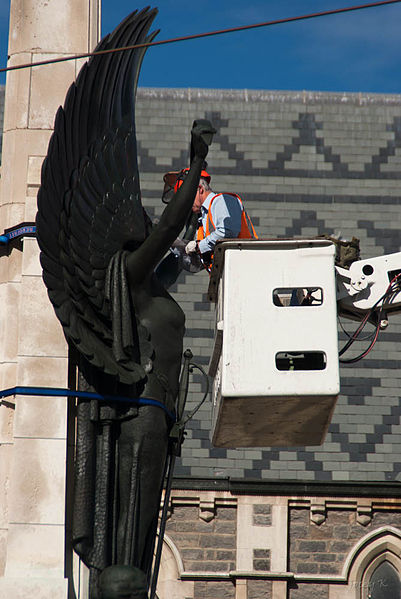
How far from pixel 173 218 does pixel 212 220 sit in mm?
800

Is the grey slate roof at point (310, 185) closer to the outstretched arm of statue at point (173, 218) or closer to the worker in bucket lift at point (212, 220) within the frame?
the worker in bucket lift at point (212, 220)

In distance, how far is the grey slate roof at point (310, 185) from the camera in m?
18.1

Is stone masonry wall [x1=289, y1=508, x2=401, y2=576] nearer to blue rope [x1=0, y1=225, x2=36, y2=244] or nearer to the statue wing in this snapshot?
the statue wing

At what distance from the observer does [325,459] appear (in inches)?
711

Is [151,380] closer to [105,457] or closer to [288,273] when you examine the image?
[105,457]

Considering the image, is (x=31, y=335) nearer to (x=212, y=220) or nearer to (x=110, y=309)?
(x=110, y=309)

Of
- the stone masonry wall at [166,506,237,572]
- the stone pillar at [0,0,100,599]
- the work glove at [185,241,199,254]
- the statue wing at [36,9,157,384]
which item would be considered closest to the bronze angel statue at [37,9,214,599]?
the statue wing at [36,9,157,384]

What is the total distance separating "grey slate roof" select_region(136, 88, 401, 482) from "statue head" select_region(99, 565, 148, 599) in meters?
11.5

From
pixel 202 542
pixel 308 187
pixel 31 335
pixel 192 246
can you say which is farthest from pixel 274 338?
pixel 308 187

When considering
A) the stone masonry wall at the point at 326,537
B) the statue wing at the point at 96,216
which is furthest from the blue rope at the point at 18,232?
the stone masonry wall at the point at 326,537

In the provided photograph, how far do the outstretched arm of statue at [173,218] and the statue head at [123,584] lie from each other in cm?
173

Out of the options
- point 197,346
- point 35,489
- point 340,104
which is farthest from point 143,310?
point 340,104

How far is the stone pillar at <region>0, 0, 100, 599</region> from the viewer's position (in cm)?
696

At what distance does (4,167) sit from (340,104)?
45.8ft
